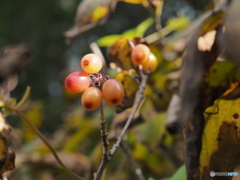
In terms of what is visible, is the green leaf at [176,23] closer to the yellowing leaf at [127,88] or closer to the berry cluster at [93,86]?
the yellowing leaf at [127,88]

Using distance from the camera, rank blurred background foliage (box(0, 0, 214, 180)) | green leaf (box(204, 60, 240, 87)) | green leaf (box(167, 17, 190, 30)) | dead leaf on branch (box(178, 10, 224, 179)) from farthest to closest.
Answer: green leaf (box(167, 17, 190, 30)), blurred background foliage (box(0, 0, 214, 180)), green leaf (box(204, 60, 240, 87)), dead leaf on branch (box(178, 10, 224, 179))

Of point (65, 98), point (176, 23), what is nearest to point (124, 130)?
point (176, 23)

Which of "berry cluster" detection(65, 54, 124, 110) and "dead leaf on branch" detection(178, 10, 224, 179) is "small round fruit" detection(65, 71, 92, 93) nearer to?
"berry cluster" detection(65, 54, 124, 110)

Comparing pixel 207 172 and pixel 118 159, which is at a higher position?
pixel 207 172

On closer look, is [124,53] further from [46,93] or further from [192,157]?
[46,93]

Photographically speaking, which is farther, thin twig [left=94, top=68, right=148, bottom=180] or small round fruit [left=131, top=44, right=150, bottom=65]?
small round fruit [left=131, top=44, right=150, bottom=65]

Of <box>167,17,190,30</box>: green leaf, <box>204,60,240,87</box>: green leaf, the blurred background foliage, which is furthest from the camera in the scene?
<box>167,17,190,30</box>: green leaf

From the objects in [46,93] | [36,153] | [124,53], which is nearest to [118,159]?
[36,153]

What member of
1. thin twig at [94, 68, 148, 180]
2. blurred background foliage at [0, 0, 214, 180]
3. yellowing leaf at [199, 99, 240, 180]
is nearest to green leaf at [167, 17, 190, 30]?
blurred background foliage at [0, 0, 214, 180]
